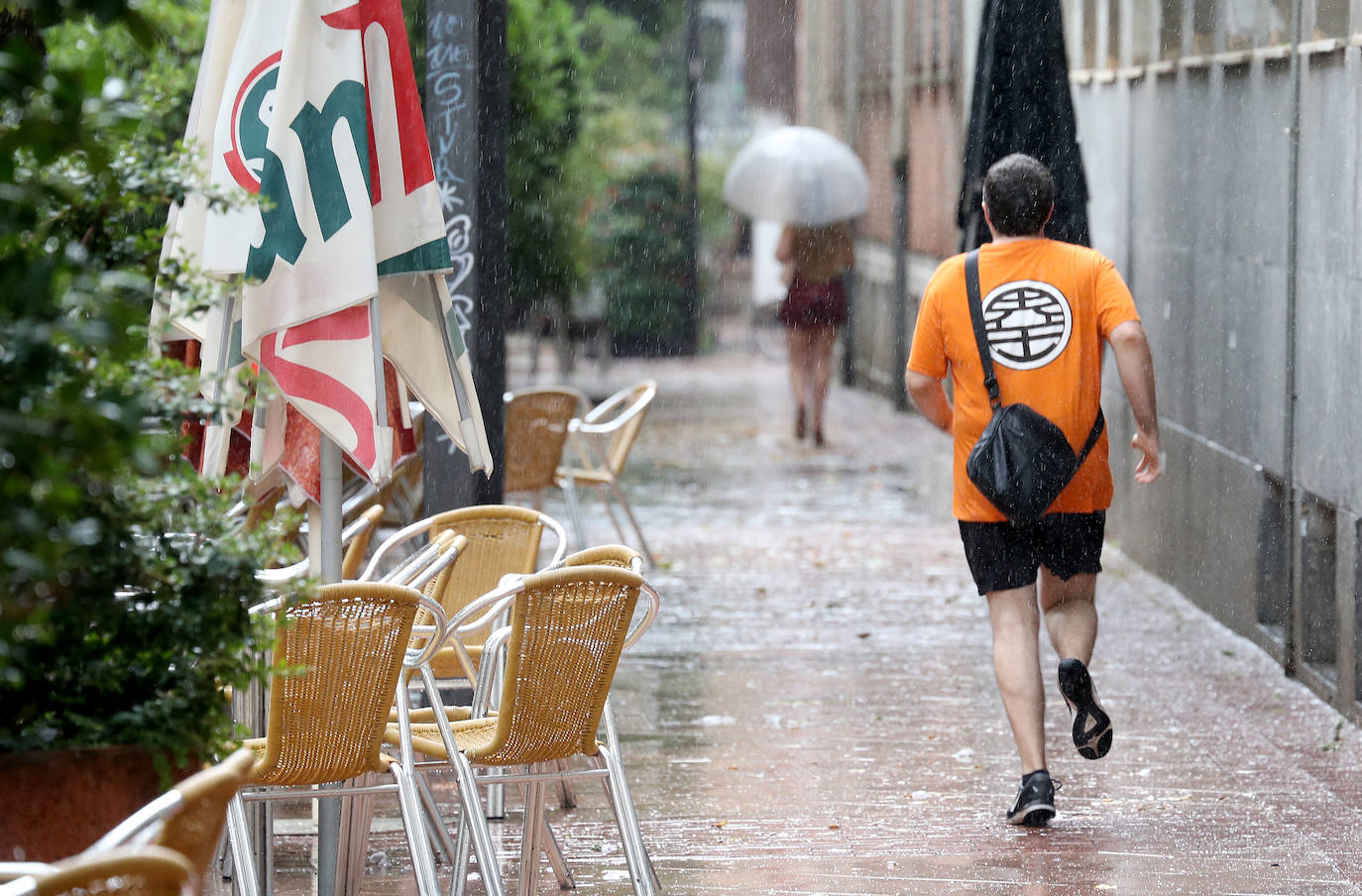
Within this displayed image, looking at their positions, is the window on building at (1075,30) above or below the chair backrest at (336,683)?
above

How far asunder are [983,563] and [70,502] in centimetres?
402

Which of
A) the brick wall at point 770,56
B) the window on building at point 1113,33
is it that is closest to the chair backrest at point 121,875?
the window on building at point 1113,33

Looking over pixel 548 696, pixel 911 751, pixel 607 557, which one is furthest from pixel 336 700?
pixel 911 751

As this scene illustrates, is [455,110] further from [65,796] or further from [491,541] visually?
[65,796]

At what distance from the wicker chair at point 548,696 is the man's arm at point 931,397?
5.20 feet

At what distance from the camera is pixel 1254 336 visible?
8.28 metres

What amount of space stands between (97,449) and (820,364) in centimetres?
1554

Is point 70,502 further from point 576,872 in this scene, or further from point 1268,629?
point 1268,629

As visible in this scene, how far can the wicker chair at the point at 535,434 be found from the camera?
9.27 metres

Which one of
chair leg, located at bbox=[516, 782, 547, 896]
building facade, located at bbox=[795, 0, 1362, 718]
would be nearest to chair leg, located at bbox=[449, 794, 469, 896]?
chair leg, located at bbox=[516, 782, 547, 896]

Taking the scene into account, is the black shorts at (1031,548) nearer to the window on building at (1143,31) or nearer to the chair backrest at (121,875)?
the chair backrest at (121,875)

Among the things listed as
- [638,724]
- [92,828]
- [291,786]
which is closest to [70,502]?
[92,828]

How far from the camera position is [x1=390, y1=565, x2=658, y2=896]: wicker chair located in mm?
4223

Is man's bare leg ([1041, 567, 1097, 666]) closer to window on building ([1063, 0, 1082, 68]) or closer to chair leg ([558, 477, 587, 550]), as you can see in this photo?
chair leg ([558, 477, 587, 550])
